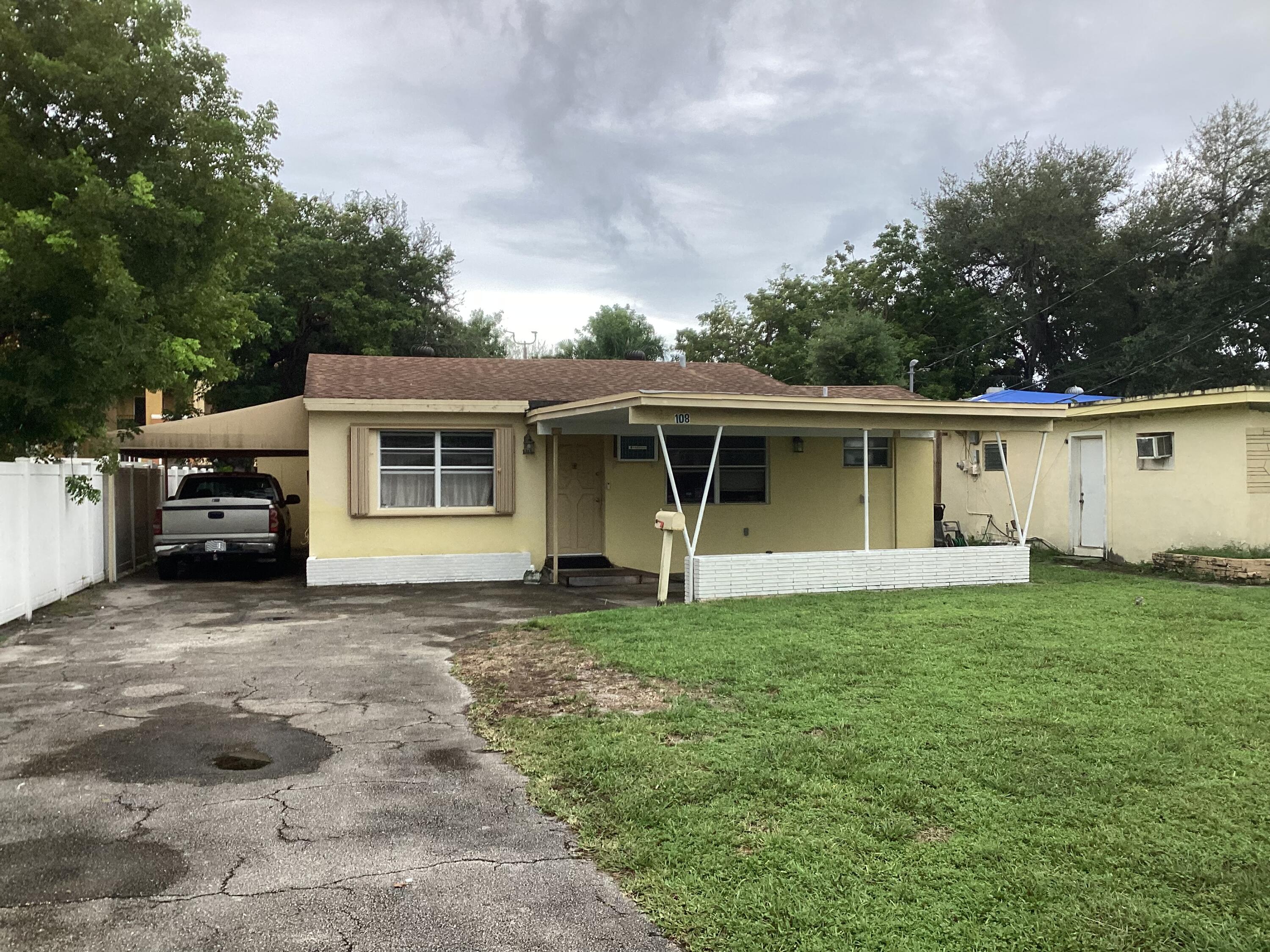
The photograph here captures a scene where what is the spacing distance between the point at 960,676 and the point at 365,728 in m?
4.14

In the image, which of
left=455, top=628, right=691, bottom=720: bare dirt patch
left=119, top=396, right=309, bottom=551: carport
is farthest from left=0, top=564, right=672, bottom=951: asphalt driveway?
left=119, top=396, right=309, bottom=551: carport

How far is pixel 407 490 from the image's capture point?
13492mm

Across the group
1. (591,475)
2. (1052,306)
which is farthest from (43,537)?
(1052,306)

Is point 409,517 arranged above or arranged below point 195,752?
above

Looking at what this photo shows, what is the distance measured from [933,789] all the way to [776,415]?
7234 mm

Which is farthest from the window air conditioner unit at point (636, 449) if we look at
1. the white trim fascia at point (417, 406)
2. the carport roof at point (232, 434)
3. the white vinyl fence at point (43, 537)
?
the white vinyl fence at point (43, 537)

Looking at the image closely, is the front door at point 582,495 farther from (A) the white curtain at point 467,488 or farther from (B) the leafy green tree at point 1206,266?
(B) the leafy green tree at point 1206,266

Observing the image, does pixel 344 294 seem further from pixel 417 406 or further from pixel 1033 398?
pixel 1033 398

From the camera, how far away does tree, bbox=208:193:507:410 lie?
27.2 metres

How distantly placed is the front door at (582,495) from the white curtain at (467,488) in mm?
1115

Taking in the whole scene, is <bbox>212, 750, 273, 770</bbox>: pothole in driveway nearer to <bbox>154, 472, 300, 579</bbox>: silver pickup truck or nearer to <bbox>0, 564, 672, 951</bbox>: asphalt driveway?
<bbox>0, 564, 672, 951</bbox>: asphalt driveway

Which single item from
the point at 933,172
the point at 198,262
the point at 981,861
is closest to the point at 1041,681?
the point at 981,861

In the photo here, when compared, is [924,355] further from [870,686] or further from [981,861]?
[981,861]

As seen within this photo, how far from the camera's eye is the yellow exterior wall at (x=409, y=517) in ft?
42.7
